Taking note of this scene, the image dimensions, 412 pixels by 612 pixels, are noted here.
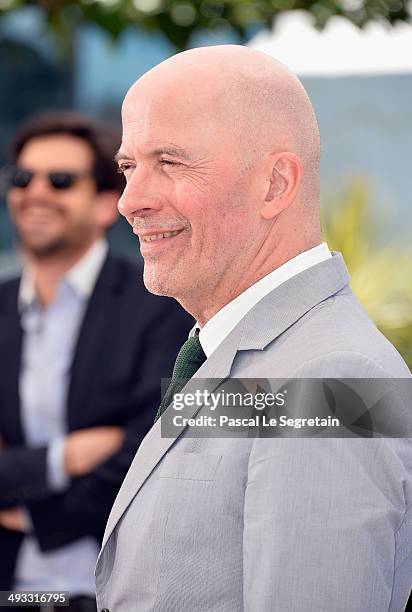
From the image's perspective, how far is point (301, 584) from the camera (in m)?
1.61

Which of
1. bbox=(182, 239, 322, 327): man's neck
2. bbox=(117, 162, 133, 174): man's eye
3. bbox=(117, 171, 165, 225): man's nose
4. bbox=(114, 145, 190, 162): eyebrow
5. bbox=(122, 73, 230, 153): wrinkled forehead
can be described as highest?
bbox=(122, 73, 230, 153): wrinkled forehead

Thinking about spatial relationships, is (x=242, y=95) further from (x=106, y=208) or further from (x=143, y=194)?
(x=106, y=208)

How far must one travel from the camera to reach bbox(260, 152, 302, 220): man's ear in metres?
1.92

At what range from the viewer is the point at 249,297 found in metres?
1.97

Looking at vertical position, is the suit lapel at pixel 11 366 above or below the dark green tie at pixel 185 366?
below

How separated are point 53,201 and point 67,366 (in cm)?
82

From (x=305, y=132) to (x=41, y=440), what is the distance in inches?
98.9

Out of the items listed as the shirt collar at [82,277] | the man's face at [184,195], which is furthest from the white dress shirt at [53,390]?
the man's face at [184,195]

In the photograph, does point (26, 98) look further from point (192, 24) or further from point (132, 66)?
point (192, 24)

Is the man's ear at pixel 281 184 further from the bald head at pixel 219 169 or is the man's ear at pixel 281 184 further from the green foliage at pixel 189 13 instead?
the green foliage at pixel 189 13

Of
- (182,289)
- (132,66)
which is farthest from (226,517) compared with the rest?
(132,66)

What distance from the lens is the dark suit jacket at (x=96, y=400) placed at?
3.92 meters

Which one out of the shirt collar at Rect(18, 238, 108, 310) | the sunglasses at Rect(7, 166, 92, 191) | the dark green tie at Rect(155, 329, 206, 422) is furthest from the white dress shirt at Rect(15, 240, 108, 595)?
the dark green tie at Rect(155, 329, 206, 422)

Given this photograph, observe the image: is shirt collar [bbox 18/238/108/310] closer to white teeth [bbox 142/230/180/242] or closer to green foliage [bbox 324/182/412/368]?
white teeth [bbox 142/230/180/242]
